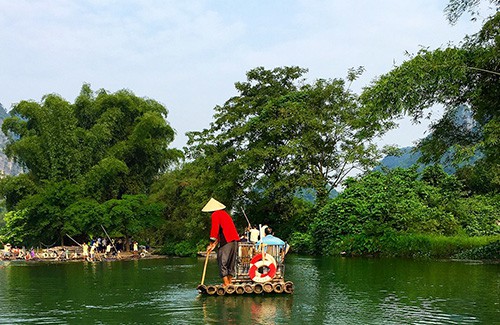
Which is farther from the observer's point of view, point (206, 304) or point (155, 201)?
point (155, 201)

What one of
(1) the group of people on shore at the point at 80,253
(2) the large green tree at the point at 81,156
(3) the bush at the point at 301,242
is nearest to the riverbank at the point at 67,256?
(1) the group of people on shore at the point at 80,253

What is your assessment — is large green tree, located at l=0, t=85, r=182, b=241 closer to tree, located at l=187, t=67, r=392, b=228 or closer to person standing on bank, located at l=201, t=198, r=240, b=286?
tree, located at l=187, t=67, r=392, b=228

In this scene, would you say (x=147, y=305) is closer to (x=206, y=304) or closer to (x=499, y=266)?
(x=206, y=304)

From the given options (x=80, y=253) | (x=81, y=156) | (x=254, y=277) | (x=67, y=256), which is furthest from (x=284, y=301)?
(x=81, y=156)

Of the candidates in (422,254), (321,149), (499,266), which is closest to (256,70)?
(321,149)

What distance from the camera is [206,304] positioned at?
12336mm

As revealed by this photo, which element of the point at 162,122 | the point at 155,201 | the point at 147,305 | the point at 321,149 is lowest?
the point at 147,305

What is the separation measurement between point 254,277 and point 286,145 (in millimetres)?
25077

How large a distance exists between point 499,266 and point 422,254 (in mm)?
7180

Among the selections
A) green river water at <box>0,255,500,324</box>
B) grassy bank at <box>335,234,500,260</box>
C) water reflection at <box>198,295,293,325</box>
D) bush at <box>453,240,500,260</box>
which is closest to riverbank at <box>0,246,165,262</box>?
grassy bank at <box>335,234,500,260</box>

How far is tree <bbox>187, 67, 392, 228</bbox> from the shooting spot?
38625 mm

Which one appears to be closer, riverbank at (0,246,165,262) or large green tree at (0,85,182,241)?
riverbank at (0,246,165,262)

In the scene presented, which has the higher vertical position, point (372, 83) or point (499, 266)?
point (372, 83)

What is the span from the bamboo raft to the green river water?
0.72ft
